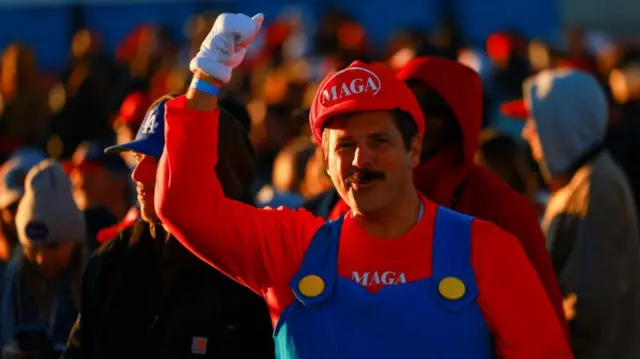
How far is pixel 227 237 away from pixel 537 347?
35.7 inches

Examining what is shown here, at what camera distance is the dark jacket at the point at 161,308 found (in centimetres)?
521

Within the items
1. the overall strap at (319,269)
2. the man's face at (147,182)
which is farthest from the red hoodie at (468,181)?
the overall strap at (319,269)

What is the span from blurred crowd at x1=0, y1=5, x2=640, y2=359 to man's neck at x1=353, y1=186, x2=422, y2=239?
774 mm

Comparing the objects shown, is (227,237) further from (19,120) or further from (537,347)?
(19,120)

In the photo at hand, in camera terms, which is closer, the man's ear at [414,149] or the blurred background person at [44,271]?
the man's ear at [414,149]

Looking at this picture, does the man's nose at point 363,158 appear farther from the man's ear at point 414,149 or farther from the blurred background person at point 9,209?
the blurred background person at point 9,209

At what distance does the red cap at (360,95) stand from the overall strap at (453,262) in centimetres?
30

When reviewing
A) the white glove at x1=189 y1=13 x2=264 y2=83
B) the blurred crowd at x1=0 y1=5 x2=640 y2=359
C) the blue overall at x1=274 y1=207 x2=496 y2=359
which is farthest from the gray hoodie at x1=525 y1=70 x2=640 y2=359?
the white glove at x1=189 y1=13 x2=264 y2=83

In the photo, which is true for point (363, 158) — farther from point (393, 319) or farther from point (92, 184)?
point (92, 184)

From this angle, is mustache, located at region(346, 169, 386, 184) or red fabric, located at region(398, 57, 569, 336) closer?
mustache, located at region(346, 169, 386, 184)

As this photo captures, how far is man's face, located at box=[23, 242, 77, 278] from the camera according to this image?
682 centimetres

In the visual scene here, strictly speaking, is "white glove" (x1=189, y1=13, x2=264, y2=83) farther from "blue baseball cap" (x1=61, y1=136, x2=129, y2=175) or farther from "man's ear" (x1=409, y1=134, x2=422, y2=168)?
"blue baseball cap" (x1=61, y1=136, x2=129, y2=175)

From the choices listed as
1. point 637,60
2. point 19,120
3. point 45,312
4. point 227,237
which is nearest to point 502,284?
point 227,237

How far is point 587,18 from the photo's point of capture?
24.3 meters
